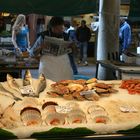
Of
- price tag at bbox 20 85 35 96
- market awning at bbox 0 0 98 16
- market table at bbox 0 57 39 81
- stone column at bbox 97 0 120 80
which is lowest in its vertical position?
market table at bbox 0 57 39 81

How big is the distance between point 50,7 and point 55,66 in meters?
2.06

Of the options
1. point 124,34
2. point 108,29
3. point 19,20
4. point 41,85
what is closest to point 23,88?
point 41,85

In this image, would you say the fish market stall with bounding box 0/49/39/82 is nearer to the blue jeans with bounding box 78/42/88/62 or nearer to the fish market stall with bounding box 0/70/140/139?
the fish market stall with bounding box 0/70/140/139

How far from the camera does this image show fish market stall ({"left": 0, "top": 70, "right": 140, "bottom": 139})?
312 cm

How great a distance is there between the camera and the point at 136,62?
24.0 ft

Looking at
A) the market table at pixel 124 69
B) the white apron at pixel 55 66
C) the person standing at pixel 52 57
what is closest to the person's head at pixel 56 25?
the person standing at pixel 52 57

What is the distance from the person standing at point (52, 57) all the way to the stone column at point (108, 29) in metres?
2.10

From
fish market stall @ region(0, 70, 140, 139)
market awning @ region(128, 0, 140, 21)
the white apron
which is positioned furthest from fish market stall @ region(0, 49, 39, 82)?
market awning @ region(128, 0, 140, 21)

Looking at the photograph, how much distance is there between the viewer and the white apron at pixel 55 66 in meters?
6.27

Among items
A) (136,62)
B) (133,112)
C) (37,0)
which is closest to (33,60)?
(37,0)

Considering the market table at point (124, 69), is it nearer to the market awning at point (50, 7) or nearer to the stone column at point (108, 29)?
the stone column at point (108, 29)

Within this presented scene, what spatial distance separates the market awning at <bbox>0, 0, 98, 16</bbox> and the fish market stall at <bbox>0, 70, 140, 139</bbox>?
10.4ft

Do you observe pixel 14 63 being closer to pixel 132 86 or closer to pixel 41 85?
pixel 41 85

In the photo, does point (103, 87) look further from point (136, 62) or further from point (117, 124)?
point (136, 62)
